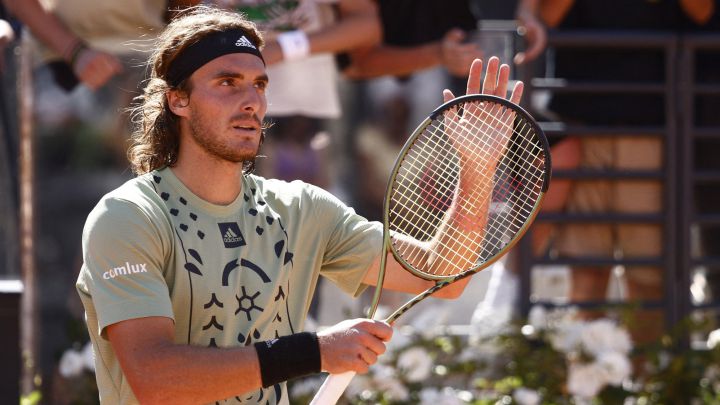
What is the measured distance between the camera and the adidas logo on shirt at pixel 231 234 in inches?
129

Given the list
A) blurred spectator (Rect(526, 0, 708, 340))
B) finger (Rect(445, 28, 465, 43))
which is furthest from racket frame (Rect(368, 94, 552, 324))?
blurred spectator (Rect(526, 0, 708, 340))

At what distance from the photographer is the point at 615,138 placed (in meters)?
5.89

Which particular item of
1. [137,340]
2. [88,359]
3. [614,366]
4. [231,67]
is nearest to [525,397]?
Result: [614,366]

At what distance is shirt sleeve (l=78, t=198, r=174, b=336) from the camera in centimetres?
304

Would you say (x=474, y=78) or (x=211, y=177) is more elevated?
(x=474, y=78)

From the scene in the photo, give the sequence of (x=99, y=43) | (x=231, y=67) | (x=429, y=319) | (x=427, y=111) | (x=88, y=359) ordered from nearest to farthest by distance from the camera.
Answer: (x=231, y=67) → (x=88, y=359) → (x=99, y=43) → (x=429, y=319) → (x=427, y=111)

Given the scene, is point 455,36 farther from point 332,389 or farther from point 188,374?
point 188,374

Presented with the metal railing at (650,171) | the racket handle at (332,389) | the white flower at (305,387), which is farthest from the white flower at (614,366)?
the racket handle at (332,389)

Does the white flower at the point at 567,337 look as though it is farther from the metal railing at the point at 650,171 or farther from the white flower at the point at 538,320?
the metal railing at the point at 650,171

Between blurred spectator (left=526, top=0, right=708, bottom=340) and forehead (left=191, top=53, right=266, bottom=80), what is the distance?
2.77 m

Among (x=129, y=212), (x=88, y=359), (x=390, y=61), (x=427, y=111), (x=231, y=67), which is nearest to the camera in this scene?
(x=129, y=212)

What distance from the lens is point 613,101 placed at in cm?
584

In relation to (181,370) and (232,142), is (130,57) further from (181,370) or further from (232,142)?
(181,370)

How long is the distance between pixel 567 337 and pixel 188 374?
8.99 ft
